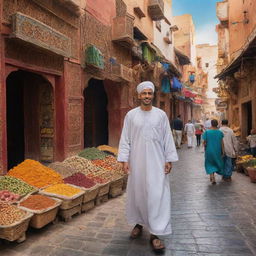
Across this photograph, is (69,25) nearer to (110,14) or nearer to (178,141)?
(110,14)

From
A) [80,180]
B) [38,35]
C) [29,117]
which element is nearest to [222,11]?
[29,117]

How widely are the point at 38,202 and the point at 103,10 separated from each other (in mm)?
7688

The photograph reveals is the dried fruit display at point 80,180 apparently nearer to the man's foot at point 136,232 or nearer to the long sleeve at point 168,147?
the man's foot at point 136,232

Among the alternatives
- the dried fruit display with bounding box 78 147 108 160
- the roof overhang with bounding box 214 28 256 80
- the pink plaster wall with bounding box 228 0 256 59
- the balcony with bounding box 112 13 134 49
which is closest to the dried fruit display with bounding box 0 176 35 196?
the dried fruit display with bounding box 78 147 108 160

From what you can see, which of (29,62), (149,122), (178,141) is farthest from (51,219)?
(178,141)

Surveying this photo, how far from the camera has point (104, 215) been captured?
489 cm

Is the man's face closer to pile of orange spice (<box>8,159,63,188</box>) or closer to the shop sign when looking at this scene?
pile of orange spice (<box>8,159,63,188</box>)

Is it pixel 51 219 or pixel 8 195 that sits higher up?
pixel 8 195

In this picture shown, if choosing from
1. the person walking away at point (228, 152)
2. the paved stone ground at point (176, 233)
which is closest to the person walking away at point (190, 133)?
the person walking away at point (228, 152)

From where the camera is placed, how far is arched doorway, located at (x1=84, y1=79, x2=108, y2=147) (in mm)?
12242

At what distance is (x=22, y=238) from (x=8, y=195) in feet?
2.38

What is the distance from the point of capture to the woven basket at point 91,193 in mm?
4969

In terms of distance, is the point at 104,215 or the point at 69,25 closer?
the point at 104,215

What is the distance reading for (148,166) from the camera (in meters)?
3.58
